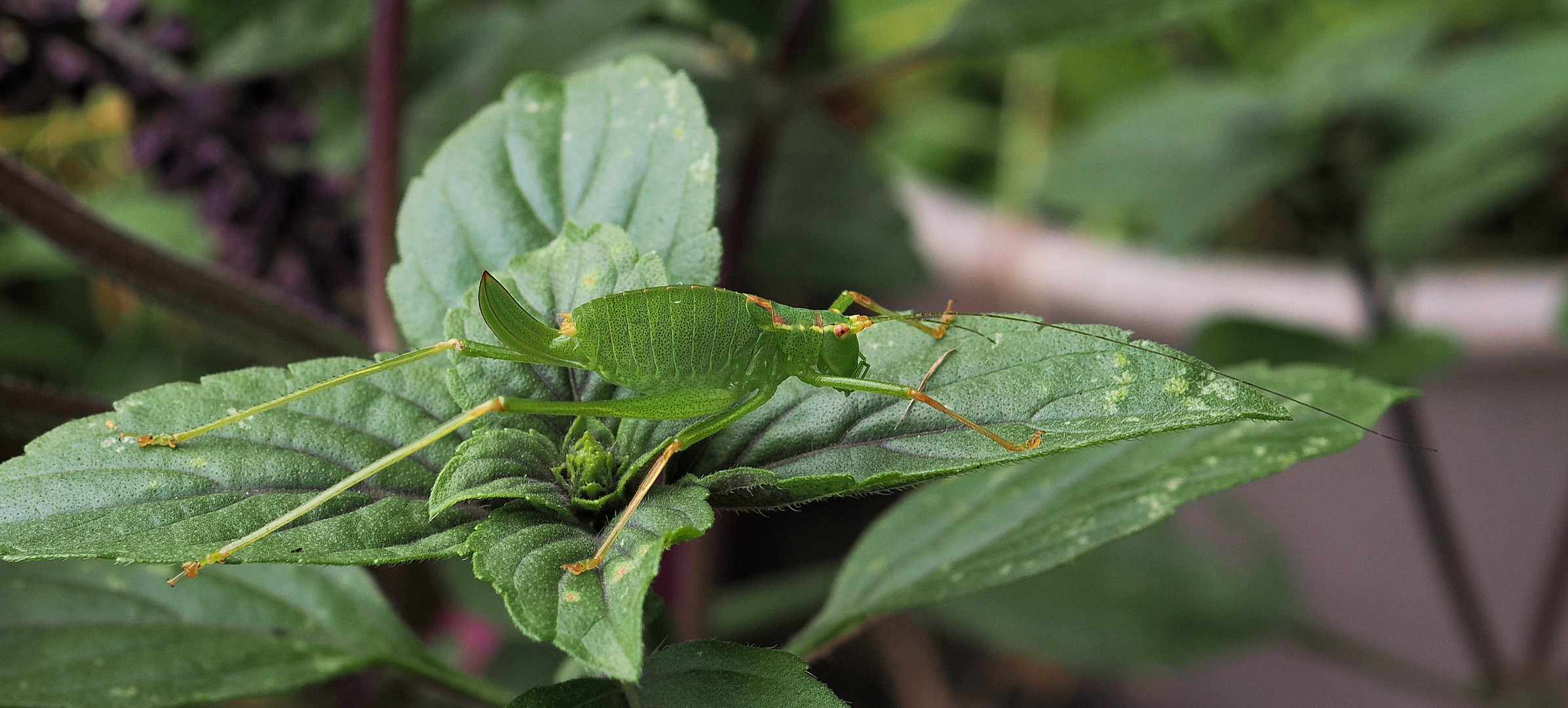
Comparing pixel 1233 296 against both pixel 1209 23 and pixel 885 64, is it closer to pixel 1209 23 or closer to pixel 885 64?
pixel 1209 23

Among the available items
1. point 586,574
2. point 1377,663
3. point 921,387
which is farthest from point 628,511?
point 1377,663

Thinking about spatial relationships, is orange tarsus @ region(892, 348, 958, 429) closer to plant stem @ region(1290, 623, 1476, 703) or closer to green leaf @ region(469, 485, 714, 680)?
green leaf @ region(469, 485, 714, 680)

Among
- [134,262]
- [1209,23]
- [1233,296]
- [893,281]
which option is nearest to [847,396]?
[134,262]

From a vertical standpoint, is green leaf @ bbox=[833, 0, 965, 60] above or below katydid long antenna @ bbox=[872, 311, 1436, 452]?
above

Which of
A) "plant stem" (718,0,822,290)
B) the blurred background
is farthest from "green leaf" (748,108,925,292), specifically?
"plant stem" (718,0,822,290)

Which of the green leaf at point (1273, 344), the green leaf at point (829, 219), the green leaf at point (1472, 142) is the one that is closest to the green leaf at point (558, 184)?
the green leaf at point (829, 219)

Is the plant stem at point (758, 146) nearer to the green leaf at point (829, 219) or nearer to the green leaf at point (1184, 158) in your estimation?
the green leaf at point (829, 219)
